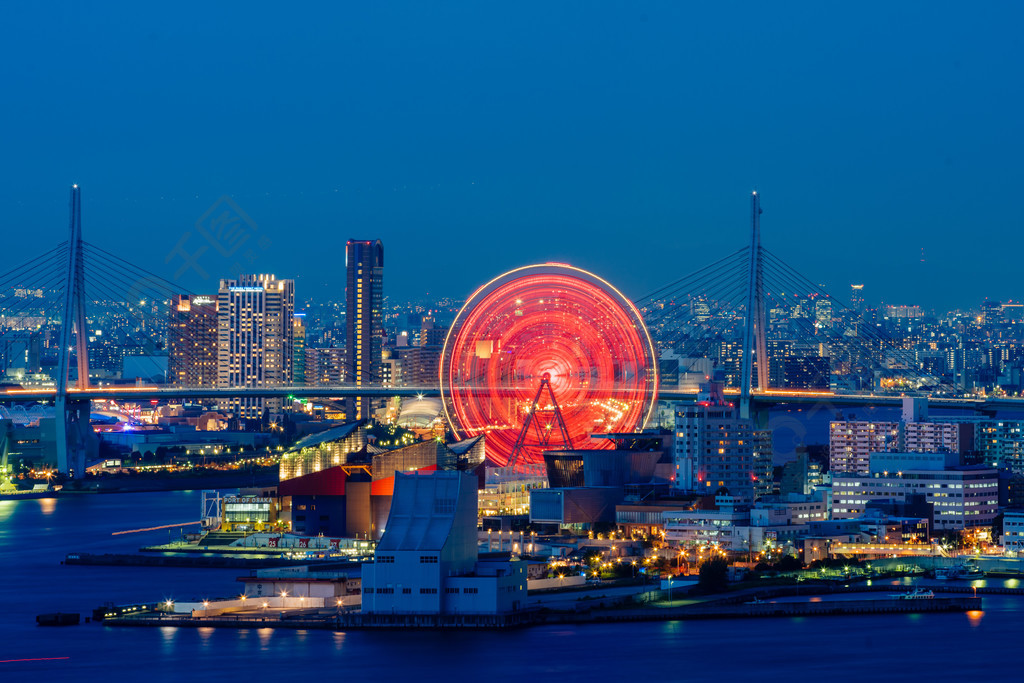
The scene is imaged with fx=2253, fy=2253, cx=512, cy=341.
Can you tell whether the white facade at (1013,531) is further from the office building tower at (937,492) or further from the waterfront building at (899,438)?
the waterfront building at (899,438)

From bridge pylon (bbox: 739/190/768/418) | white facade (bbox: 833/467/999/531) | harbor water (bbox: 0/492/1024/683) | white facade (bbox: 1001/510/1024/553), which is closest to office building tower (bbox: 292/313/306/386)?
bridge pylon (bbox: 739/190/768/418)

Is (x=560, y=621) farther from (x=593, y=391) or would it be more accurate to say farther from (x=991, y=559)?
(x=593, y=391)

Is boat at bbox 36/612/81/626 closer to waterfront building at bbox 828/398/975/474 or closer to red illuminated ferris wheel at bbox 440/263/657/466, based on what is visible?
red illuminated ferris wheel at bbox 440/263/657/466

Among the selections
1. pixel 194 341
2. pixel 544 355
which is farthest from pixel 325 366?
pixel 544 355

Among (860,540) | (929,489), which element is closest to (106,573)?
(860,540)

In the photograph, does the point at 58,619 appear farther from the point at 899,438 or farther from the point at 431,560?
the point at 899,438
